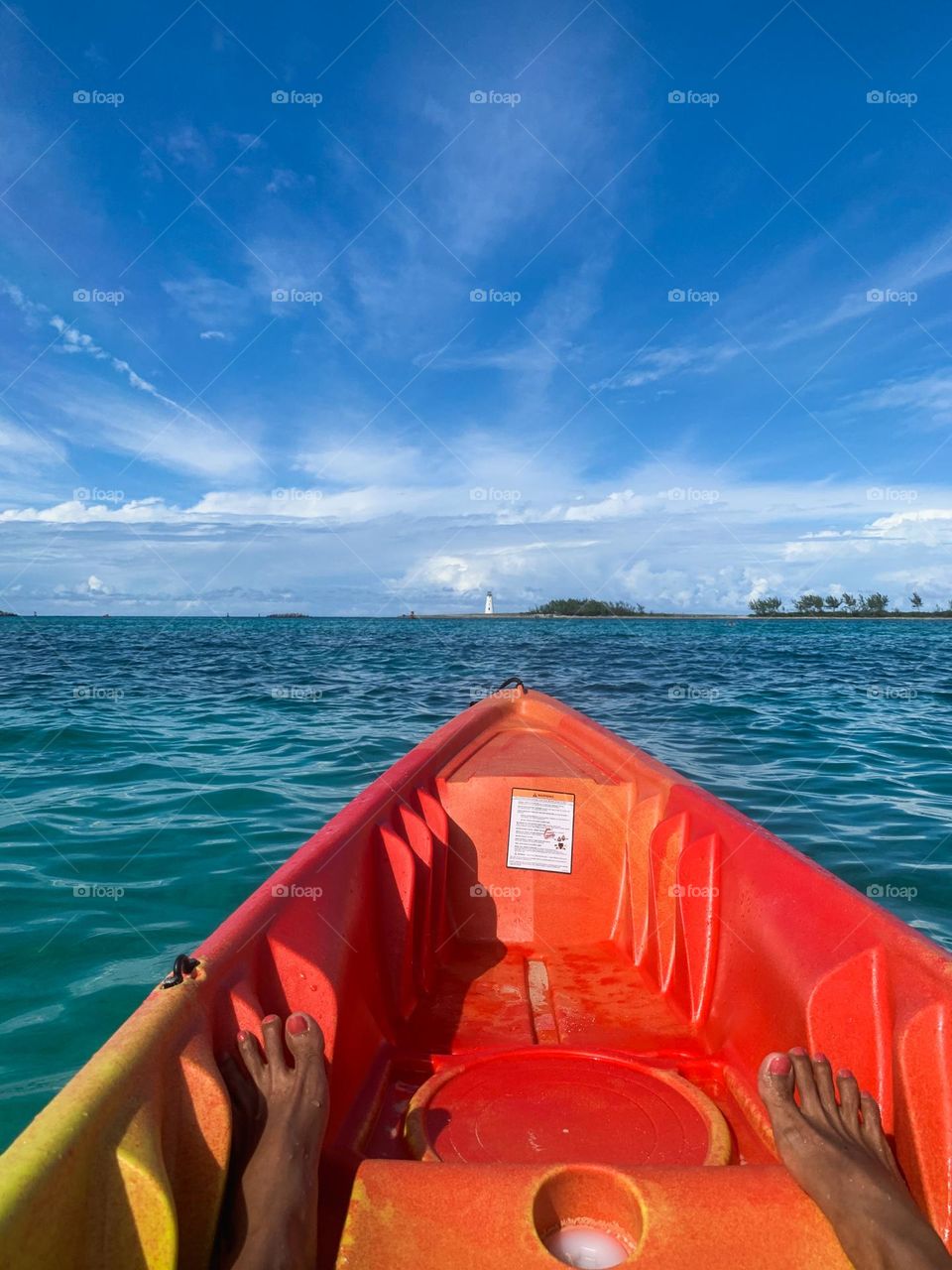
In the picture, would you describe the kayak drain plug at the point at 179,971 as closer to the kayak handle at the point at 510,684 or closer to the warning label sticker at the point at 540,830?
the warning label sticker at the point at 540,830

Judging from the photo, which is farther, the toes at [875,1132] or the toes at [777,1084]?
the toes at [777,1084]

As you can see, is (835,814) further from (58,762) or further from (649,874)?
(58,762)

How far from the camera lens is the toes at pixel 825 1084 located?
2088 mm

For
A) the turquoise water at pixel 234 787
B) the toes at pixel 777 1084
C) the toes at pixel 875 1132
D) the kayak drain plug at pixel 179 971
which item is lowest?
the turquoise water at pixel 234 787

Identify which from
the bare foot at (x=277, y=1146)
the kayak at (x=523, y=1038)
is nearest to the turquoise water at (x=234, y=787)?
the kayak at (x=523, y=1038)

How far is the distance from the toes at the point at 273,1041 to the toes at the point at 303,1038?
3 cm

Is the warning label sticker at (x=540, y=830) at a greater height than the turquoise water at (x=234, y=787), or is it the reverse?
the warning label sticker at (x=540, y=830)

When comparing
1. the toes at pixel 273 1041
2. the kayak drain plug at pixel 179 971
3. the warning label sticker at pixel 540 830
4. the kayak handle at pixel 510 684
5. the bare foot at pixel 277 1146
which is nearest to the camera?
the bare foot at pixel 277 1146

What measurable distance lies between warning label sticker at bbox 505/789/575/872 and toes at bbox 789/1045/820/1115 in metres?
2.06

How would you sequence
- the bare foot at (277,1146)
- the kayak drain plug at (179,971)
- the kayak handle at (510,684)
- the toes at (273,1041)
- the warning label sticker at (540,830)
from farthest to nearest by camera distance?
the kayak handle at (510,684) → the warning label sticker at (540,830) → the toes at (273,1041) → the kayak drain plug at (179,971) → the bare foot at (277,1146)

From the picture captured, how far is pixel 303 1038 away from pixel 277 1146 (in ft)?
1.03

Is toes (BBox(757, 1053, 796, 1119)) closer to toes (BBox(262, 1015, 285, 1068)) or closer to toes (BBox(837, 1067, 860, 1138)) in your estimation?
toes (BBox(837, 1067, 860, 1138))

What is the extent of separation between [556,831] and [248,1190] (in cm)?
275

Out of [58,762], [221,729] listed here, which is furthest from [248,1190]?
[221,729]
